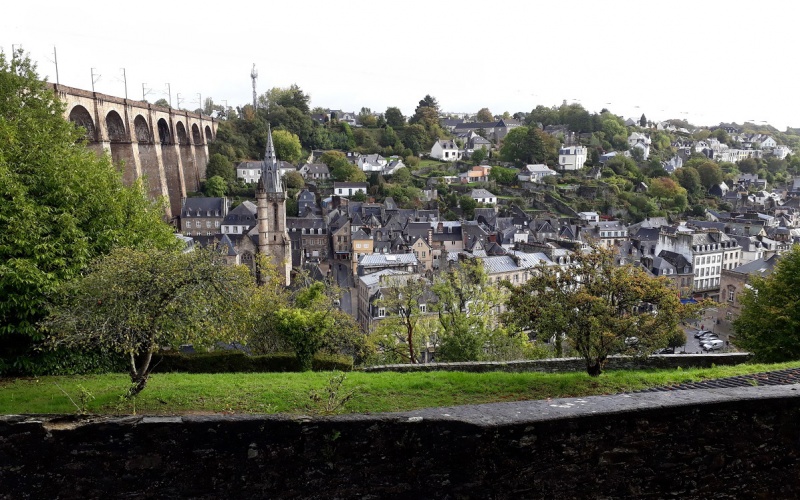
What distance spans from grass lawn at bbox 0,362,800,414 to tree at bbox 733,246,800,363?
615cm

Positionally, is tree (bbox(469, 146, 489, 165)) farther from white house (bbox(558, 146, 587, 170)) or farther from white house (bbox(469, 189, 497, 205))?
white house (bbox(469, 189, 497, 205))

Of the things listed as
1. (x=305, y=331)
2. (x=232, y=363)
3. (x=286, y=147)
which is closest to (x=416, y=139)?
(x=286, y=147)

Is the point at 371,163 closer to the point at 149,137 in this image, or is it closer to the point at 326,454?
the point at 149,137

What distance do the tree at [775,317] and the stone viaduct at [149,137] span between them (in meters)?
38.1

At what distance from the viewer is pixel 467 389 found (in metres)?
11.2

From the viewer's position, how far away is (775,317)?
19.5m

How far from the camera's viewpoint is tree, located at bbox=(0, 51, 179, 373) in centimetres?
1120

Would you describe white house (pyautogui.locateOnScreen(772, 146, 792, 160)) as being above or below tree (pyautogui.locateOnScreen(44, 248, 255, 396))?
above

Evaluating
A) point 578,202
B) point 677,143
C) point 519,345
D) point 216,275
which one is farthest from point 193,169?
point 677,143

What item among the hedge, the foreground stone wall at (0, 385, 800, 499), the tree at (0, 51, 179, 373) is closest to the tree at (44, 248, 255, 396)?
the tree at (0, 51, 179, 373)

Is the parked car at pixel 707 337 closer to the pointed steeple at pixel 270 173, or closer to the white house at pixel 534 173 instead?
the pointed steeple at pixel 270 173

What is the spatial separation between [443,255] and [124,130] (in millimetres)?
34634

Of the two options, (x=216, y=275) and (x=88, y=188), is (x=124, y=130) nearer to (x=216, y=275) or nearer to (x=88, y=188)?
(x=88, y=188)

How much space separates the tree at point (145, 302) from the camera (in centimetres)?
961
